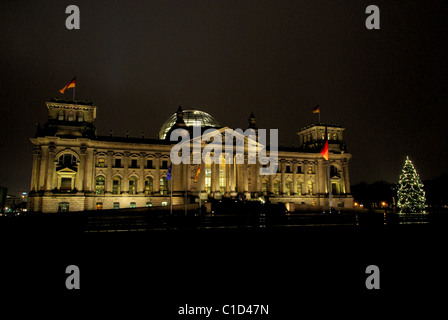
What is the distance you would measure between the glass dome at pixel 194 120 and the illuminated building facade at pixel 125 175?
11.4m

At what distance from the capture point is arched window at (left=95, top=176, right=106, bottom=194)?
61.5 meters

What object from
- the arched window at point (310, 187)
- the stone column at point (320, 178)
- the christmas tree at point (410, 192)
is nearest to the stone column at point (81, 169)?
the arched window at point (310, 187)

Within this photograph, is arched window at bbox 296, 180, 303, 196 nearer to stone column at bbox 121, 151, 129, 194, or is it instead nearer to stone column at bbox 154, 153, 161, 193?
stone column at bbox 154, 153, 161, 193

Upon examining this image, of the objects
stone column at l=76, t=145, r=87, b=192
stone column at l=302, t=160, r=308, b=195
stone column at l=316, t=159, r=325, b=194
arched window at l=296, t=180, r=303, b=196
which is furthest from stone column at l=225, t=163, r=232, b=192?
stone column at l=76, t=145, r=87, b=192

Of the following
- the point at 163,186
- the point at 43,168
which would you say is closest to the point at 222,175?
the point at 163,186

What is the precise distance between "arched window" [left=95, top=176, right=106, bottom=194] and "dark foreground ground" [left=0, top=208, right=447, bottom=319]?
41.3m

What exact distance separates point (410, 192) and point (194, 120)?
52.1 m

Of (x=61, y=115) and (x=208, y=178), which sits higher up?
(x=61, y=115)

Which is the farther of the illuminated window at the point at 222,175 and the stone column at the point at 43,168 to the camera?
the illuminated window at the point at 222,175

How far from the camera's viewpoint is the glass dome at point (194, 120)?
268 ft

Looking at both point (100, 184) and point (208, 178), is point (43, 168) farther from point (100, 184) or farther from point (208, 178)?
point (208, 178)

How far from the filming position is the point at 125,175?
63469 mm

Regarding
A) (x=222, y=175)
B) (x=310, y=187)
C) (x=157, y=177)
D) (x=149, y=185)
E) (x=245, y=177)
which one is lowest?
(x=149, y=185)

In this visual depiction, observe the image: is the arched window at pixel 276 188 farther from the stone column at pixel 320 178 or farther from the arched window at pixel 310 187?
the stone column at pixel 320 178
